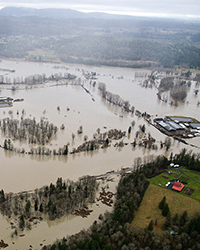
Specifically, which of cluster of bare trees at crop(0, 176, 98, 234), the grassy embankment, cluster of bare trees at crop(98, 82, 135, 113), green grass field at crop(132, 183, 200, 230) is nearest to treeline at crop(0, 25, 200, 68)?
cluster of bare trees at crop(98, 82, 135, 113)

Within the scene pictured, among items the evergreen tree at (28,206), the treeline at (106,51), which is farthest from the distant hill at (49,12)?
the evergreen tree at (28,206)

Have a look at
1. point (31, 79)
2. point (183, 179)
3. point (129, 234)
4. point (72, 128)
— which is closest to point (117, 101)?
point (72, 128)

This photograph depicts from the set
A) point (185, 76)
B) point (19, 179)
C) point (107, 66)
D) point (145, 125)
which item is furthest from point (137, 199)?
point (107, 66)

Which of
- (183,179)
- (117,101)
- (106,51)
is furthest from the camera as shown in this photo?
(106,51)

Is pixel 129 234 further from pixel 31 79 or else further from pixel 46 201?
pixel 31 79

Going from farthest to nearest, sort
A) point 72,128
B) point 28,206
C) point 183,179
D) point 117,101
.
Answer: point 117,101 → point 72,128 → point 183,179 → point 28,206

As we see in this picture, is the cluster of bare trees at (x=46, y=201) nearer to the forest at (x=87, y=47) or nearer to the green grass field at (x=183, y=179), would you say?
the green grass field at (x=183, y=179)

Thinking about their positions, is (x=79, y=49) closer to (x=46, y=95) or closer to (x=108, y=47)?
(x=108, y=47)
